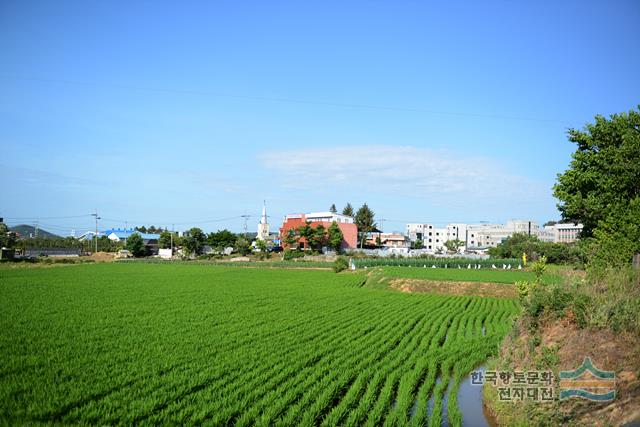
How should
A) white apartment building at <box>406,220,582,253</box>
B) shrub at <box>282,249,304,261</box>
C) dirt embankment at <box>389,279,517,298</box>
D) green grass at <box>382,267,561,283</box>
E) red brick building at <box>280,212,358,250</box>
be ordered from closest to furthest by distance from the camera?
dirt embankment at <box>389,279,517,298</box>
green grass at <box>382,267,561,283</box>
shrub at <box>282,249,304,261</box>
red brick building at <box>280,212,358,250</box>
white apartment building at <box>406,220,582,253</box>

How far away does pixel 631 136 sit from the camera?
23234mm

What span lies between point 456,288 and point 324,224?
164 feet

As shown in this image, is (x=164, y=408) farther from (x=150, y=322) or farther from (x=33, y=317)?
(x=33, y=317)

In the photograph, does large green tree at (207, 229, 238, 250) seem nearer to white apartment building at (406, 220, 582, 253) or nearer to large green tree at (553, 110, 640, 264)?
white apartment building at (406, 220, 582, 253)

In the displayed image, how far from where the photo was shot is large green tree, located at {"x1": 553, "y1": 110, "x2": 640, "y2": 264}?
22750mm

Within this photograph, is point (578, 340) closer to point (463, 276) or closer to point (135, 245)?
point (463, 276)

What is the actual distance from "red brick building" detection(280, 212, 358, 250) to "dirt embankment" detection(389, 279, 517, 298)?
153 ft

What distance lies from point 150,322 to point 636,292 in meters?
14.1

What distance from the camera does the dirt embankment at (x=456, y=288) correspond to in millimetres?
31844

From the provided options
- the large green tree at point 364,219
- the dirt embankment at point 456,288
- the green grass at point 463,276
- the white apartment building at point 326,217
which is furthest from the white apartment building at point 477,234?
the dirt embankment at point 456,288

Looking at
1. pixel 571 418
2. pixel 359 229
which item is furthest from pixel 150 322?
pixel 359 229

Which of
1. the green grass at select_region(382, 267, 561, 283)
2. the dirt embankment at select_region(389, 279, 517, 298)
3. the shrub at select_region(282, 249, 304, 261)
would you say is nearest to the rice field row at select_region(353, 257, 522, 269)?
the green grass at select_region(382, 267, 561, 283)

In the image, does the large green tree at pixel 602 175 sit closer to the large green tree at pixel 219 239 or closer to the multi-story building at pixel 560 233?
the large green tree at pixel 219 239

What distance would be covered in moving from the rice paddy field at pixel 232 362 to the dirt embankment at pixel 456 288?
10.7 meters
